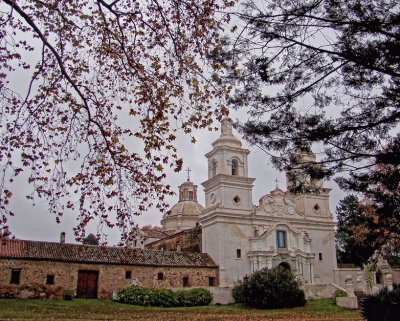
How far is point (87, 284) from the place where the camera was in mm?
29438

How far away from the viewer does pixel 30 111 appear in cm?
916

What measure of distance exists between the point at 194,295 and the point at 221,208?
28.4ft

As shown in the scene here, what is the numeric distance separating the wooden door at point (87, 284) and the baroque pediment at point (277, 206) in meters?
13.9

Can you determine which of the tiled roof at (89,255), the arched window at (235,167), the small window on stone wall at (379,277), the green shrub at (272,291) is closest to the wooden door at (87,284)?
the tiled roof at (89,255)

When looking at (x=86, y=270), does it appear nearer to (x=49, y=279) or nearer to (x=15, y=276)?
(x=49, y=279)

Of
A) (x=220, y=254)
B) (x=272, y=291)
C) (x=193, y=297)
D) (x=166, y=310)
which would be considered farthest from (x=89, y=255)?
(x=272, y=291)

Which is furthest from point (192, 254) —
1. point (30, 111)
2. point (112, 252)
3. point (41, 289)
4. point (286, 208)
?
point (30, 111)

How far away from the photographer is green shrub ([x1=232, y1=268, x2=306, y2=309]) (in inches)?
1011

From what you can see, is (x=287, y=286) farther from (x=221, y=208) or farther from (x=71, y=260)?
(x=71, y=260)

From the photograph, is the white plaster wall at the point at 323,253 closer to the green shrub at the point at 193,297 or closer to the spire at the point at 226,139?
the spire at the point at 226,139

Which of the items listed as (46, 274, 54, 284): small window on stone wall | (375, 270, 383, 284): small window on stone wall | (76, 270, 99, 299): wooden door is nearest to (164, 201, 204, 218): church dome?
(375, 270, 383, 284): small window on stone wall

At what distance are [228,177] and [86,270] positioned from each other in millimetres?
12880

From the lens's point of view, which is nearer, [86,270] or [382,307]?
[382,307]

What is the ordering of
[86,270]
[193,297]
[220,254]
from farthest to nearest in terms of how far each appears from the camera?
1. [220,254]
2. [86,270]
3. [193,297]
